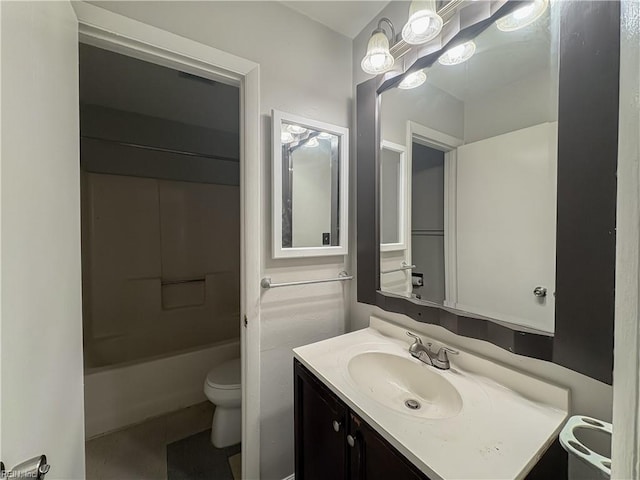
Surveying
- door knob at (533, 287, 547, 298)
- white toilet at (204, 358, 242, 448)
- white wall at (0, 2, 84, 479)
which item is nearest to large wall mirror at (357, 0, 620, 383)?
door knob at (533, 287, 547, 298)

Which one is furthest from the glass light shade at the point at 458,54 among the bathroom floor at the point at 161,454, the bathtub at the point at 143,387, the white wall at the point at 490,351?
the bathtub at the point at 143,387

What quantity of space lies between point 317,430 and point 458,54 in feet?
5.05

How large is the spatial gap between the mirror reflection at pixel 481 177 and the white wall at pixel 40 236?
1198mm

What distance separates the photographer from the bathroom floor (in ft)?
4.57

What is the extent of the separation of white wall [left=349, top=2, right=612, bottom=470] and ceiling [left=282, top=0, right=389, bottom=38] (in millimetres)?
41

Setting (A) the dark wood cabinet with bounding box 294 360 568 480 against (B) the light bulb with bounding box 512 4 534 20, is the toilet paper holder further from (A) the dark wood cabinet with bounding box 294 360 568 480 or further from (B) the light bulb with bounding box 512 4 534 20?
(B) the light bulb with bounding box 512 4 534 20

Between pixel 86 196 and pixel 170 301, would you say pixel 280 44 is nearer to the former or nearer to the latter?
pixel 86 196

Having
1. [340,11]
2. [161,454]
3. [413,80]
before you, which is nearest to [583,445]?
[413,80]

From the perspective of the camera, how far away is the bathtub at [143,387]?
170 cm

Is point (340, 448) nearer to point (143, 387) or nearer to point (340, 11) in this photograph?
point (143, 387)

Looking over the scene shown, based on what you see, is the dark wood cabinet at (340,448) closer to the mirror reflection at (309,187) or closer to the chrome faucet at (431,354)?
the chrome faucet at (431,354)

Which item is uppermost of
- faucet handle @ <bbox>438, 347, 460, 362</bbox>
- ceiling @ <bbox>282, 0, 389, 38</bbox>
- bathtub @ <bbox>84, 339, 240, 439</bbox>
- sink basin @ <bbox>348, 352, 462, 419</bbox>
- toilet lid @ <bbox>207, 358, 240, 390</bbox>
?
ceiling @ <bbox>282, 0, 389, 38</bbox>

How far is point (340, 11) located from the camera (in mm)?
1280

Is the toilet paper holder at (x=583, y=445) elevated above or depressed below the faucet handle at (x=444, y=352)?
below
